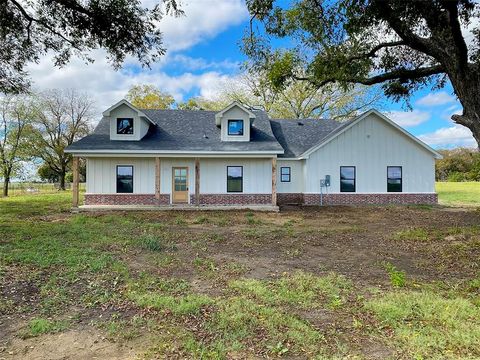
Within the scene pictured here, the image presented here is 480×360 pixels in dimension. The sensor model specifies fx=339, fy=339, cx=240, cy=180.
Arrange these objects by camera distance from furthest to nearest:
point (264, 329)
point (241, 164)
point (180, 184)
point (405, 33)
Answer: point (241, 164)
point (180, 184)
point (405, 33)
point (264, 329)

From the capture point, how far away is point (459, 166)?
166 ft

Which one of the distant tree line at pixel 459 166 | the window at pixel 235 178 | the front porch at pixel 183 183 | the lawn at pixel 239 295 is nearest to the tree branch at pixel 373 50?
the lawn at pixel 239 295

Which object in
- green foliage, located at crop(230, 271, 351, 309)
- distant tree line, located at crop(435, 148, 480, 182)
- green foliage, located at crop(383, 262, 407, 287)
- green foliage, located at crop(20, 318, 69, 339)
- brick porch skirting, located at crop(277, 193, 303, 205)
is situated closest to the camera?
green foliage, located at crop(20, 318, 69, 339)

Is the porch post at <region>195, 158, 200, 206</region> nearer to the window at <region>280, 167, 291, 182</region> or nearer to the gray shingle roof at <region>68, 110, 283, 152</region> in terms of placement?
the gray shingle roof at <region>68, 110, 283, 152</region>

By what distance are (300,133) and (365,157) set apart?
4.67 meters

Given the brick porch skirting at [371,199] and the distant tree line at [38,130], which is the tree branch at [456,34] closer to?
the brick porch skirting at [371,199]

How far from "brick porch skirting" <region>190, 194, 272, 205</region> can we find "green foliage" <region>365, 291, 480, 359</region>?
Result: 43.9ft

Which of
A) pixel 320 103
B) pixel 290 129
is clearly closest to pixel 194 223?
pixel 290 129

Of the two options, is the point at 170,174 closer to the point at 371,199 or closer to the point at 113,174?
the point at 113,174

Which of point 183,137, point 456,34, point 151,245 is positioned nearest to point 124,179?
point 183,137

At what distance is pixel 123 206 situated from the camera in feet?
56.2

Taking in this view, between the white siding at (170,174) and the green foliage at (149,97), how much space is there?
22438 mm

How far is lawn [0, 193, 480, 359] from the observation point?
351 cm

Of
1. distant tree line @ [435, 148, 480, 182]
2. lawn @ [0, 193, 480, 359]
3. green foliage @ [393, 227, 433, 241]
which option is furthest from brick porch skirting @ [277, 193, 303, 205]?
distant tree line @ [435, 148, 480, 182]
